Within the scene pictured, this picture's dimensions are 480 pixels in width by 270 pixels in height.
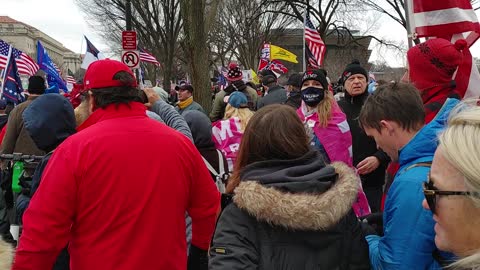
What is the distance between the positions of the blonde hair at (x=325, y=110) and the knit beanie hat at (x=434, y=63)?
1269 mm

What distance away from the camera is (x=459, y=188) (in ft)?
4.29

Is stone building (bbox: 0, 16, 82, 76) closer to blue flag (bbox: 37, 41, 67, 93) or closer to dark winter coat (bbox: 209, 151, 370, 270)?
blue flag (bbox: 37, 41, 67, 93)

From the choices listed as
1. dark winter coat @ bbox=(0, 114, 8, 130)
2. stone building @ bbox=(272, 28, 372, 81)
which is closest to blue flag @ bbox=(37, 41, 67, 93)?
dark winter coat @ bbox=(0, 114, 8, 130)

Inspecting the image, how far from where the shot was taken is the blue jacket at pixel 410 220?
6.11 ft

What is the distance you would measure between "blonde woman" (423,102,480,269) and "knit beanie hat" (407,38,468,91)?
71.0 inches

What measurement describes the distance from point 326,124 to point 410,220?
2483mm

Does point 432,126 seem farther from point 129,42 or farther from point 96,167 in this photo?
point 129,42

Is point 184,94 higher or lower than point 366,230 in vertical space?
higher

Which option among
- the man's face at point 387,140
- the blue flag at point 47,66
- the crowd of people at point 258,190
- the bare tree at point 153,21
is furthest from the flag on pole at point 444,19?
the bare tree at point 153,21

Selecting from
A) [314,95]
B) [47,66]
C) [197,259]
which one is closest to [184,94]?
[314,95]

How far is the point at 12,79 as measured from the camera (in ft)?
34.3

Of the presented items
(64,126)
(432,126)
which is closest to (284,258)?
(432,126)

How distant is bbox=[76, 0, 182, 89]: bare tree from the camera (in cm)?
2547

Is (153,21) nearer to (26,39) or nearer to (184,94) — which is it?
(184,94)
